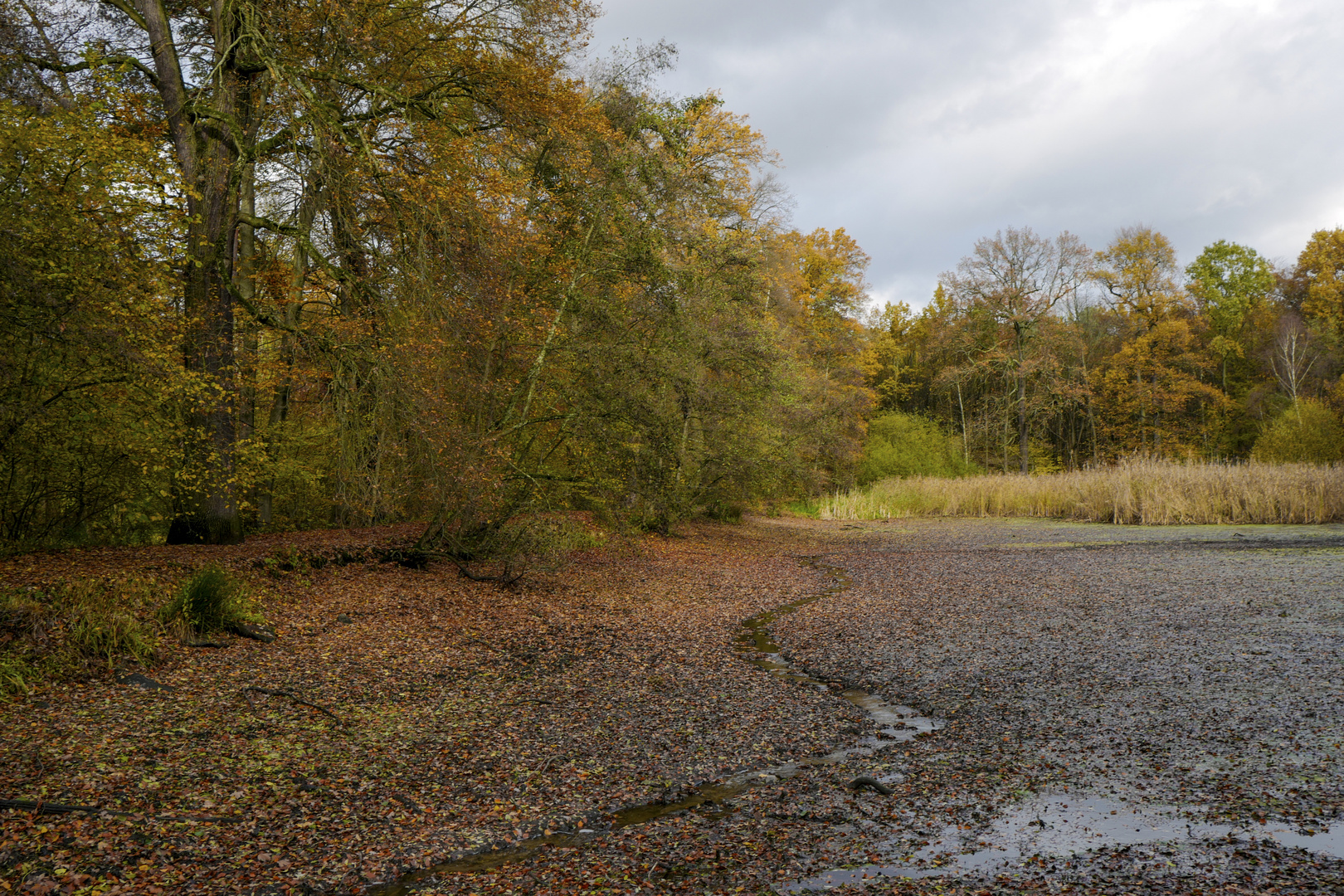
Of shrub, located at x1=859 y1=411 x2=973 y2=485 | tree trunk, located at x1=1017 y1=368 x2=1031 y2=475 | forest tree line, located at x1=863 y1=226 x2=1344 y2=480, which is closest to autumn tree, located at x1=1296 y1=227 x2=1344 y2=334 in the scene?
forest tree line, located at x1=863 y1=226 x2=1344 y2=480

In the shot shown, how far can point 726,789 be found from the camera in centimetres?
408

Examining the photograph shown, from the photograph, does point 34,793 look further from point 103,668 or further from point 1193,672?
point 1193,672

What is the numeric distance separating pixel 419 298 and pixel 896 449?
3014 cm

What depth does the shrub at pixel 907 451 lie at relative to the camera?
35.3 metres

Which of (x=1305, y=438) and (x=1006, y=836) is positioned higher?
(x=1305, y=438)

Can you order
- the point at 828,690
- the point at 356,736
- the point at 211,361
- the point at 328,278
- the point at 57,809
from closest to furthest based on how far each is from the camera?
the point at 57,809
the point at 356,736
the point at 828,690
the point at 211,361
the point at 328,278

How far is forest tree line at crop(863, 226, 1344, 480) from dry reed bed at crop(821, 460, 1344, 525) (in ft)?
30.8

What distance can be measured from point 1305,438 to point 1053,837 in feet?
102

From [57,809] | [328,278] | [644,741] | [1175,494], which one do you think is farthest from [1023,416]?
[57,809]

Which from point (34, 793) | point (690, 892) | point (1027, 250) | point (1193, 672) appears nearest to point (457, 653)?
point (34, 793)

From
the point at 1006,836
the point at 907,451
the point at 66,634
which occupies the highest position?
the point at 907,451

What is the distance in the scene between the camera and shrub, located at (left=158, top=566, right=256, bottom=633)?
243 inches

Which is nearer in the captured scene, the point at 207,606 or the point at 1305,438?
the point at 207,606

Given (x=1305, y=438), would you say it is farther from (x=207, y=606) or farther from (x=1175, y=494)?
(x=207, y=606)
